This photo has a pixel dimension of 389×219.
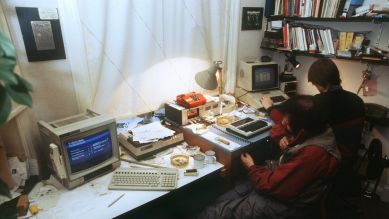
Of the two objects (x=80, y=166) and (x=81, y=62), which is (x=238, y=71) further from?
(x=80, y=166)

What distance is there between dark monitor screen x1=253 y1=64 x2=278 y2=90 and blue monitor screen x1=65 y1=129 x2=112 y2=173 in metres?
1.61

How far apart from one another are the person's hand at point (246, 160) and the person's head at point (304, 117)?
1.15 feet

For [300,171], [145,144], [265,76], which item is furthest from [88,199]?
[265,76]

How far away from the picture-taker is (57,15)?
5.39ft

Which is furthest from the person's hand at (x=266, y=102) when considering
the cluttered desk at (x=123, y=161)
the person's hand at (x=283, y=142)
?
the person's hand at (x=283, y=142)

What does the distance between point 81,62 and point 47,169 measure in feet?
2.55

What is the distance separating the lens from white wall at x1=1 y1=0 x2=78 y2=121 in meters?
1.53

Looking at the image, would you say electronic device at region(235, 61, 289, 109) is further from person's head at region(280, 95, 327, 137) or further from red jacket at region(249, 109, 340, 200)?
red jacket at region(249, 109, 340, 200)

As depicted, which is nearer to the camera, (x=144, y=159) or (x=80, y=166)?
(x=80, y=166)

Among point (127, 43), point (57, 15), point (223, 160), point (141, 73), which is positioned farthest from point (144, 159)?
point (57, 15)

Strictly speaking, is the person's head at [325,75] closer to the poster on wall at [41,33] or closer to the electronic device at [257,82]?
the electronic device at [257,82]

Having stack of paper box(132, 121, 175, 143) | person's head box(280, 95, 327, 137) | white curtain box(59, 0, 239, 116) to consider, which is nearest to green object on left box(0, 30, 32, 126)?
white curtain box(59, 0, 239, 116)

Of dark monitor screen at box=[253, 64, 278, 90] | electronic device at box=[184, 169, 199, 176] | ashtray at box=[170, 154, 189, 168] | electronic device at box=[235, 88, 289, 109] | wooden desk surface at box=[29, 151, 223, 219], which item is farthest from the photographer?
dark monitor screen at box=[253, 64, 278, 90]

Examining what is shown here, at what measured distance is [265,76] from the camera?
8.80ft
